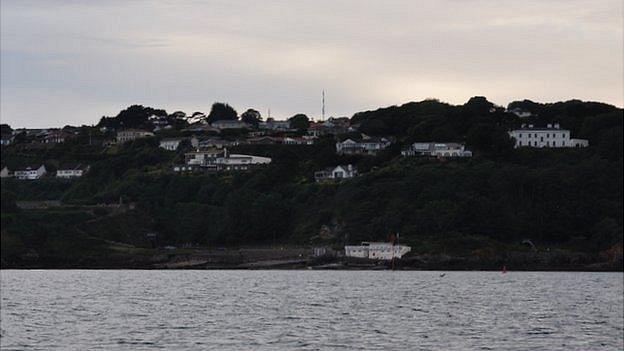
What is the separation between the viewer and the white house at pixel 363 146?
16862 centimetres

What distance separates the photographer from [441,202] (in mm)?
127875

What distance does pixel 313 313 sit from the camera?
62.7 metres

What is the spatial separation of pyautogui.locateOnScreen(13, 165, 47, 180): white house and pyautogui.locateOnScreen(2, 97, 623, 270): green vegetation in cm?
842

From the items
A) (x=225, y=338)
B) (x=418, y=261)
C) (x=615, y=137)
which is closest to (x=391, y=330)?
(x=225, y=338)

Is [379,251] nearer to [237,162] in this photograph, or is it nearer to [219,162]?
[237,162]

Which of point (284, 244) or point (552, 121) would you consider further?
point (552, 121)

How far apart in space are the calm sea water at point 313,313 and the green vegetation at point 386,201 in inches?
984

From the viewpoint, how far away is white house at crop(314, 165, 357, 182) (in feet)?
500

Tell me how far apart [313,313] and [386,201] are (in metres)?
69.7

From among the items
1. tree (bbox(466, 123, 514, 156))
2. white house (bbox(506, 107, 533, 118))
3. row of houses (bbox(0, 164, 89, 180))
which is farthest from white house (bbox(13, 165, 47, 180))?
white house (bbox(506, 107, 533, 118))

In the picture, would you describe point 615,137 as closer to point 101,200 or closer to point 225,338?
point 101,200

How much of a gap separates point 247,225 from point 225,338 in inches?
3402

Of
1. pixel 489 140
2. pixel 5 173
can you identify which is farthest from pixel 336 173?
pixel 5 173

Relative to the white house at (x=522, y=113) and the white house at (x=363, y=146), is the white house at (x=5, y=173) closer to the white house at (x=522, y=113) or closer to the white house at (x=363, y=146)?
the white house at (x=363, y=146)
